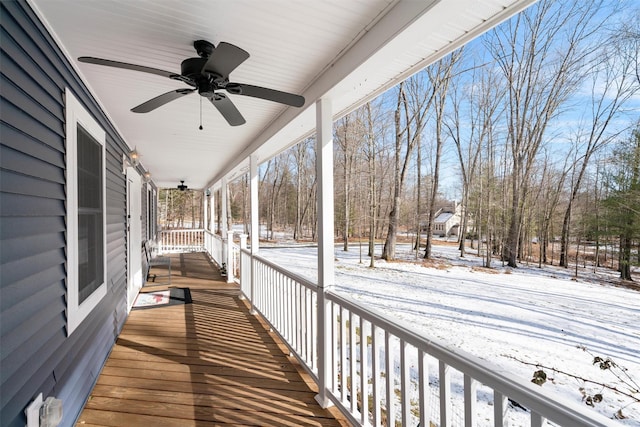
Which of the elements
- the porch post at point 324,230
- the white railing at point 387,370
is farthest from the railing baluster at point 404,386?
the porch post at point 324,230

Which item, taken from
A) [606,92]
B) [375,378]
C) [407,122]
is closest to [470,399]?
[375,378]

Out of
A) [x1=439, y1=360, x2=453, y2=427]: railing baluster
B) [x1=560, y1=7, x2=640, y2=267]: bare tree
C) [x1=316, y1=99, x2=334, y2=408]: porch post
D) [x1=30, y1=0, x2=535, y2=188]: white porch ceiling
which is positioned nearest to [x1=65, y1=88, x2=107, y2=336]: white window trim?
[x1=30, y1=0, x2=535, y2=188]: white porch ceiling

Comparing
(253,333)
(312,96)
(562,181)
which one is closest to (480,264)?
(562,181)

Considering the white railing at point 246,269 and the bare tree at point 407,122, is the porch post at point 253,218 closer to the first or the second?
the white railing at point 246,269

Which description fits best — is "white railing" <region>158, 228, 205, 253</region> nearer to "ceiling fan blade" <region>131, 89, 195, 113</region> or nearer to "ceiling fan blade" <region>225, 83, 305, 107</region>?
"ceiling fan blade" <region>131, 89, 195, 113</region>

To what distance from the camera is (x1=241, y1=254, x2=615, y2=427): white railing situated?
1.02 metres

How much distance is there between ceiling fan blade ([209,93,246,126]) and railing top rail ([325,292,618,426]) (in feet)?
5.78

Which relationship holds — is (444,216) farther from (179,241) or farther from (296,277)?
(296,277)

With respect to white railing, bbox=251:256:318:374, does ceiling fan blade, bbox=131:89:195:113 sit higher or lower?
higher

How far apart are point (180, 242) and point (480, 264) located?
38.8 ft

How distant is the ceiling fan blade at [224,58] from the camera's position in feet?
4.99

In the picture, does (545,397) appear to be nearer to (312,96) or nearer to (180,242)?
(312,96)

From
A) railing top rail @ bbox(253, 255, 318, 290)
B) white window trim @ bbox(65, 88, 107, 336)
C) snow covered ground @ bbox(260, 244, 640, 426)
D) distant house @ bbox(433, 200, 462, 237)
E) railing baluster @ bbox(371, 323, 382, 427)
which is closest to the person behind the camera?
railing baluster @ bbox(371, 323, 382, 427)

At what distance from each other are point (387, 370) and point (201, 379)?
5.84 feet
